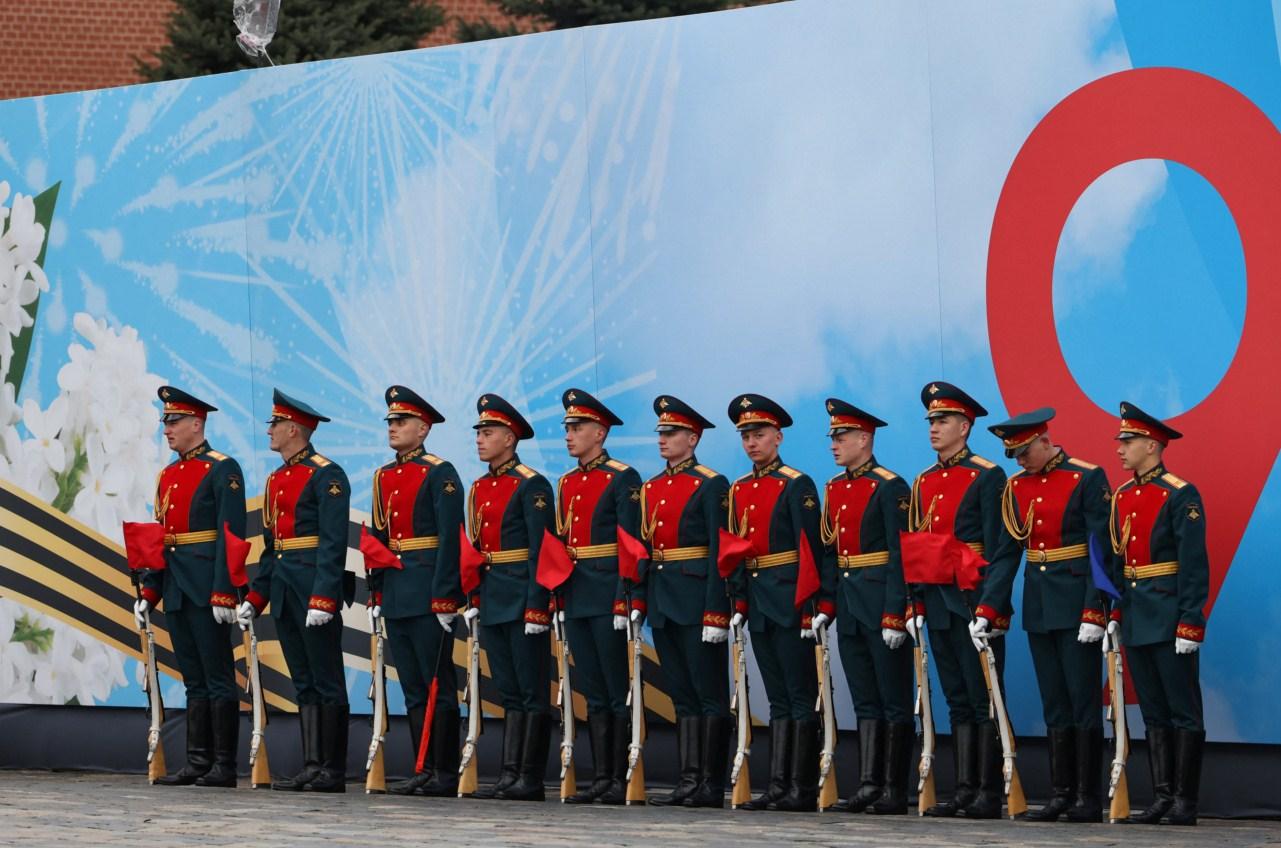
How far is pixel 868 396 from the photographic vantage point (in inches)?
387

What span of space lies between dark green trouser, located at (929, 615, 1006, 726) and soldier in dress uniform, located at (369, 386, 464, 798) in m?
2.18

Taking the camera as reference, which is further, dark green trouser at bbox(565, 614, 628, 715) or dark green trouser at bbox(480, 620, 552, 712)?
dark green trouser at bbox(480, 620, 552, 712)

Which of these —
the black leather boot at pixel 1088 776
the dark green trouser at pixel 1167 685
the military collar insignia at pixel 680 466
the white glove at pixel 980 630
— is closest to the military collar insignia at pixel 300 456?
the military collar insignia at pixel 680 466

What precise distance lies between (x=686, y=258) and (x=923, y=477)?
73.0 inches

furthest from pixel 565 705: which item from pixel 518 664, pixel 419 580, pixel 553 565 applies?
pixel 419 580

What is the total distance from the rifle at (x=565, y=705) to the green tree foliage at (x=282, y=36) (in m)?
9.34

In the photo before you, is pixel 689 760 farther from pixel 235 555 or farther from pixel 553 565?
pixel 235 555

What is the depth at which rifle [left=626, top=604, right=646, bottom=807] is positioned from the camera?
9453 mm

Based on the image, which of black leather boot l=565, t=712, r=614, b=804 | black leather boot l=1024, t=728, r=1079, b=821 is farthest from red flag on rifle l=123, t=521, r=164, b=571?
black leather boot l=1024, t=728, r=1079, b=821

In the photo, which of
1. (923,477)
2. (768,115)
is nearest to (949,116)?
(768,115)

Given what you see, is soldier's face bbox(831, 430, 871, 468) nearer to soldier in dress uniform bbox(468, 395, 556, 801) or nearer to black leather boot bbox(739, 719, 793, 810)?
black leather boot bbox(739, 719, 793, 810)

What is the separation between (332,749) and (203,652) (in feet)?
2.75

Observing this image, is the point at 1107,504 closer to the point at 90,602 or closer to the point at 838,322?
the point at 838,322

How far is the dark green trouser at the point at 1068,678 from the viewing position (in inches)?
341
